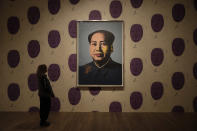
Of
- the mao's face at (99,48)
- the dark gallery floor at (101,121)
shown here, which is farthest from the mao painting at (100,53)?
the dark gallery floor at (101,121)

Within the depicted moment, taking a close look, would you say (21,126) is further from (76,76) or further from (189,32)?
(189,32)

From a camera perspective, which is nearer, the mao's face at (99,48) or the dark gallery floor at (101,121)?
the dark gallery floor at (101,121)

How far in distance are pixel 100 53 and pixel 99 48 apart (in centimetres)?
11

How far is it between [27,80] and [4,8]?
161 cm

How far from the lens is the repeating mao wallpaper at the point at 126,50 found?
421 cm

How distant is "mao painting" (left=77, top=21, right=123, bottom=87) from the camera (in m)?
4.21

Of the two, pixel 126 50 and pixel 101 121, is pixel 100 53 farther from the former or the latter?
pixel 101 121

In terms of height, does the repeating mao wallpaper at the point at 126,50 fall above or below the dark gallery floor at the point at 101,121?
above

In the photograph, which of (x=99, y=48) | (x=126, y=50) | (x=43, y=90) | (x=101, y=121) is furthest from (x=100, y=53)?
(x=43, y=90)

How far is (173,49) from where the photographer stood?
166 inches

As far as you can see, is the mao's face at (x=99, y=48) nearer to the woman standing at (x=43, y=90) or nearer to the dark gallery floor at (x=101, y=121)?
the dark gallery floor at (x=101, y=121)

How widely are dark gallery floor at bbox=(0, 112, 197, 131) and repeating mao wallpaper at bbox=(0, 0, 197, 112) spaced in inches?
10.5

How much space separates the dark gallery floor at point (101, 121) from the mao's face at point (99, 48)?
3.89ft

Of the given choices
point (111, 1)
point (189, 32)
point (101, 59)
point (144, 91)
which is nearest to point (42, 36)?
point (101, 59)
